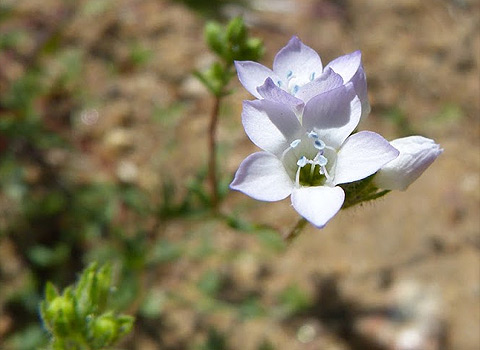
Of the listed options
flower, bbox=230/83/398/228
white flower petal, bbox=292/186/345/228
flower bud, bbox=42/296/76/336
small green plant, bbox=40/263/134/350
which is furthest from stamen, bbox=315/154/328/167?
flower bud, bbox=42/296/76/336

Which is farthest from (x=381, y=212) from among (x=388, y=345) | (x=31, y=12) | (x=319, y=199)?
(x=31, y=12)

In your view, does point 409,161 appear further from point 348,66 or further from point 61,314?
point 61,314

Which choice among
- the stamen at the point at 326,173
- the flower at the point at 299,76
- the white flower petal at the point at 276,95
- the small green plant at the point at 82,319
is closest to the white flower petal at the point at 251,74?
the flower at the point at 299,76

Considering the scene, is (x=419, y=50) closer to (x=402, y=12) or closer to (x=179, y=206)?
(x=402, y=12)

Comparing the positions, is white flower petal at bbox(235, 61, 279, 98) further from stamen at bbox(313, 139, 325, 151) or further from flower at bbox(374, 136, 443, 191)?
flower at bbox(374, 136, 443, 191)

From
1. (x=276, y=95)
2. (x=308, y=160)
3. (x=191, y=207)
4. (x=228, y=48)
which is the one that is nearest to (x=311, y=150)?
(x=308, y=160)

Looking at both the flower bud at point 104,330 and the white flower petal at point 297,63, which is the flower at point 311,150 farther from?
the flower bud at point 104,330
